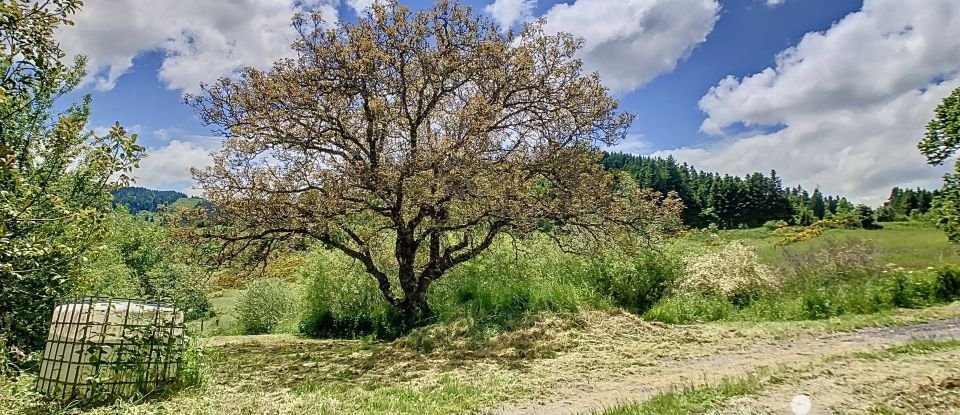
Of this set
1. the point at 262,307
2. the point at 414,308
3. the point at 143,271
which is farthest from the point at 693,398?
the point at 143,271

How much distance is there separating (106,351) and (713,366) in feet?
24.1

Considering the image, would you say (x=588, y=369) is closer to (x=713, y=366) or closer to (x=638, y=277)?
(x=713, y=366)

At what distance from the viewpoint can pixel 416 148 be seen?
34.5 feet

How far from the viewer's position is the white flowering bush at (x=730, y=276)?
37.3 feet

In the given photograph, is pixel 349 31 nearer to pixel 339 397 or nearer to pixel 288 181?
pixel 288 181

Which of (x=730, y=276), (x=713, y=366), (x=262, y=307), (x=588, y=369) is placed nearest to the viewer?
(x=713, y=366)

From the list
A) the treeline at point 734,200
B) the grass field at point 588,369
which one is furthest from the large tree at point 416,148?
the treeline at point 734,200

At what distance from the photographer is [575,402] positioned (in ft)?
18.0

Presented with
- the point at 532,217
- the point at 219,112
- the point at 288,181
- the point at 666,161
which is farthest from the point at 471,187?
the point at 666,161

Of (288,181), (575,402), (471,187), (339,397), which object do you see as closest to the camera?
(575,402)

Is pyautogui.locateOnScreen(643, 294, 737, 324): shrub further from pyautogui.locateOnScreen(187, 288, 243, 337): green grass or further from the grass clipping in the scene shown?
pyautogui.locateOnScreen(187, 288, 243, 337): green grass

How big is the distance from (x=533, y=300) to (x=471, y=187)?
2.88m

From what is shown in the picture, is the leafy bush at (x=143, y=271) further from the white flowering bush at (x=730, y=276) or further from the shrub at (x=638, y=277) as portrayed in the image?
the white flowering bush at (x=730, y=276)

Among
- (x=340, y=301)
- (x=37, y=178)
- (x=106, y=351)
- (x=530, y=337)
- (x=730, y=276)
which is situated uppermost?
(x=37, y=178)
